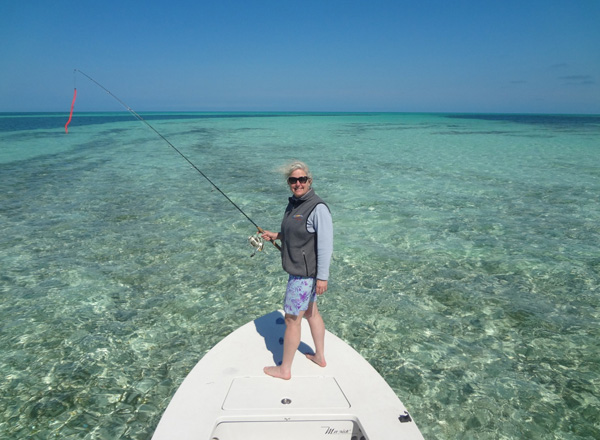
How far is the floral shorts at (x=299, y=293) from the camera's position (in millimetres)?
3641

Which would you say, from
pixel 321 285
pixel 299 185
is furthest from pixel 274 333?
pixel 299 185

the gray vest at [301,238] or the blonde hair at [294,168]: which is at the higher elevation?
the blonde hair at [294,168]

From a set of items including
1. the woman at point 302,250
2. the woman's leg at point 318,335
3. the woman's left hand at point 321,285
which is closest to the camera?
the woman at point 302,250

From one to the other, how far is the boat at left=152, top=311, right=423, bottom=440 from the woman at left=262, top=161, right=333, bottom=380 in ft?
0.82

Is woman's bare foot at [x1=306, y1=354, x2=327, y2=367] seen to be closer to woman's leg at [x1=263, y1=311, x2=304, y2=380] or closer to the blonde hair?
woman's leg at [x1=263, y1=311, x2=304, y2=380]

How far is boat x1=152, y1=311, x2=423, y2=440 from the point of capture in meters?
3.09

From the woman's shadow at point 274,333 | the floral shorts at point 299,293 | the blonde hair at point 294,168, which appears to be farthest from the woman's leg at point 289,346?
the blonde hair at point 294,168

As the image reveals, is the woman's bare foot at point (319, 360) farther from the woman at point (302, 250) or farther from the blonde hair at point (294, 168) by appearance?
the blonde hair at point (294, 168)

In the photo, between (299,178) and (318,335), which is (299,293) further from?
(299,178)

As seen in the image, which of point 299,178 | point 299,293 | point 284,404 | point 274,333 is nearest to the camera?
point 284,404

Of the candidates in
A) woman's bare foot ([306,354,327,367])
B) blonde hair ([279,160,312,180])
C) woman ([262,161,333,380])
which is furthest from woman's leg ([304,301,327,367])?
blonde hair ([279,160,312,180])

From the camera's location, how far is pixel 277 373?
12.4ft

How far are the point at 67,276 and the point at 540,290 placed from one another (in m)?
8.89

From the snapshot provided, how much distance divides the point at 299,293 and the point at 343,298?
3290 millimetres
